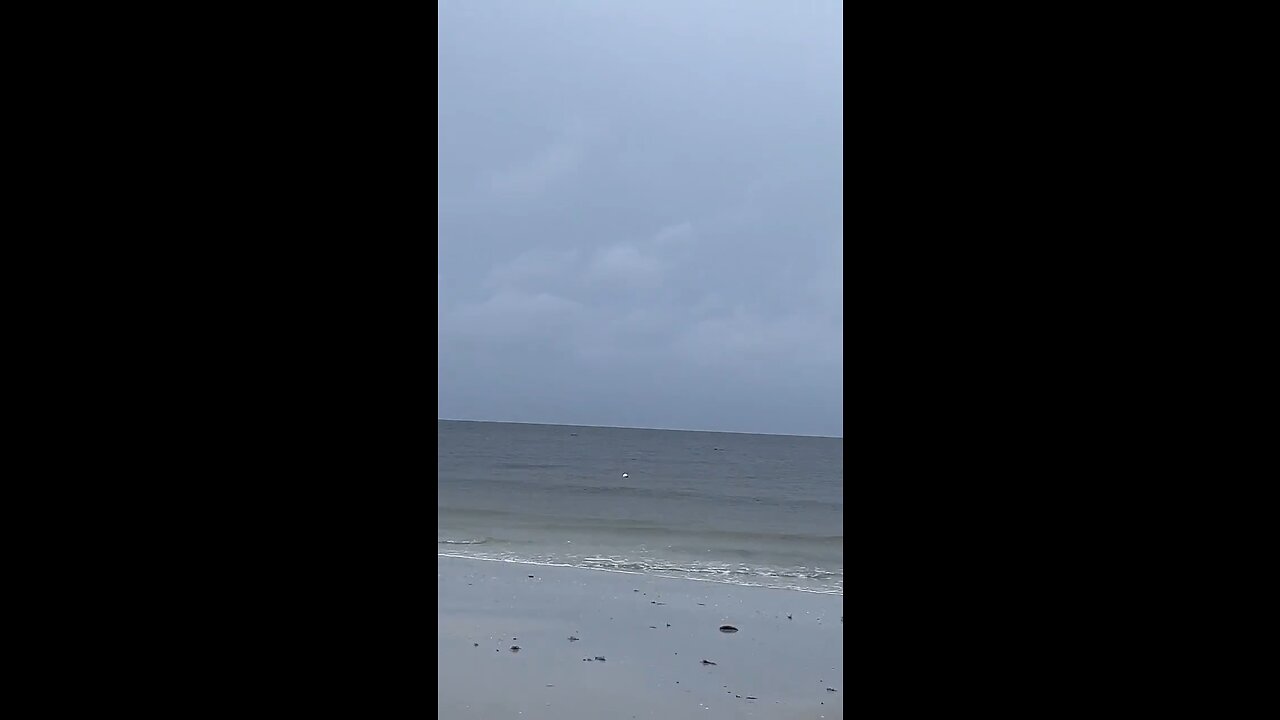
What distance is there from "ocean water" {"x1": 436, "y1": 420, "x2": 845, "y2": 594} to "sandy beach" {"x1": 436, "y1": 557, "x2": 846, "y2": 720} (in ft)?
2.89

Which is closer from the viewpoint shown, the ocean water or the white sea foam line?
the white sea foam line

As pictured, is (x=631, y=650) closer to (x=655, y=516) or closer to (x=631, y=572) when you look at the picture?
(x=631, y=572)

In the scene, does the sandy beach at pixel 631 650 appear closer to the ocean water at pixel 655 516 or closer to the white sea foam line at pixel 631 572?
the white sea foam line at pixel 631 572

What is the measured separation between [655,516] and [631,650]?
6091mm

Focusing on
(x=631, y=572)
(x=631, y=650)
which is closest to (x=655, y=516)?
(x=631, y=572)

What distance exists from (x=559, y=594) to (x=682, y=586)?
100 cm

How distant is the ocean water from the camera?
22.2ft

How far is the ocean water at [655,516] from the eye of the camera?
6.78 meters

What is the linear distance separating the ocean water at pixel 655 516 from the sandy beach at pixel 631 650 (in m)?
0.88

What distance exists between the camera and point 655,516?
9.96m

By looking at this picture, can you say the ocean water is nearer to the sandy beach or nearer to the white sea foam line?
the white sea foam line

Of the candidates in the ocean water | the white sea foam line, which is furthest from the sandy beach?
the ocean water
